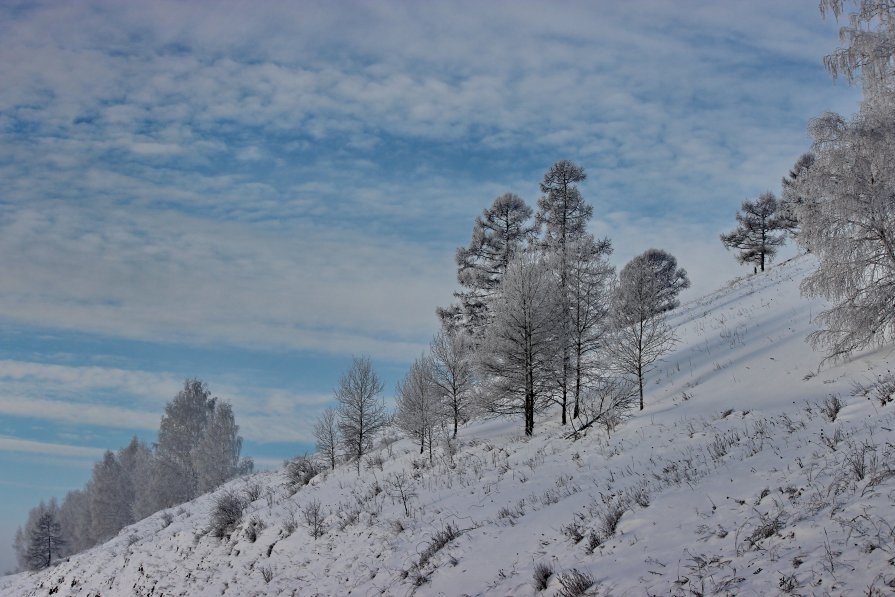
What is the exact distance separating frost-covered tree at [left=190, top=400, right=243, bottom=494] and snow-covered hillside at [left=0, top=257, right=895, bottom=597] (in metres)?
24.3

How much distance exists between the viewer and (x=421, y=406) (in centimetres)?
2555

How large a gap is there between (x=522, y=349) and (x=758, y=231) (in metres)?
37.3

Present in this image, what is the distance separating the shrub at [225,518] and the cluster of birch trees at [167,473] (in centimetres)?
2793

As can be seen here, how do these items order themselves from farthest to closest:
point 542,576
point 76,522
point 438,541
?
point 76,522 < point 438,541 < point 542,576

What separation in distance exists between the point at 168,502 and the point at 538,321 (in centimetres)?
4028

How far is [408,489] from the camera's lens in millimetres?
15055

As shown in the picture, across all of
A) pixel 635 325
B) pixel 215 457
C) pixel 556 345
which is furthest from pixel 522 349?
pixel 215 457

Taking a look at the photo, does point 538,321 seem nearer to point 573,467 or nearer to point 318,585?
point 573,467

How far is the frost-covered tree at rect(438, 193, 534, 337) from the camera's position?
32531 millimetres

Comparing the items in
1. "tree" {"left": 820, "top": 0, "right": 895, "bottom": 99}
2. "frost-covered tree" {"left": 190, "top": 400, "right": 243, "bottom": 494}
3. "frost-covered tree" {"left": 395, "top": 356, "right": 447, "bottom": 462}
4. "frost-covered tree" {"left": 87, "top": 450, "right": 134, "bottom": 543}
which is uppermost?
"tree" {"left": 820, "top": 0, "right": 895, "bottom": 99}

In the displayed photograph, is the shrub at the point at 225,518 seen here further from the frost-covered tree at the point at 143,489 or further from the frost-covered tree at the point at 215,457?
the frost-covered tree at the point at 143,489

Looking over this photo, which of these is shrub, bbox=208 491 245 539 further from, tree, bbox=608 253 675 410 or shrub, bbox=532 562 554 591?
tree, bbox=608 253 675 410

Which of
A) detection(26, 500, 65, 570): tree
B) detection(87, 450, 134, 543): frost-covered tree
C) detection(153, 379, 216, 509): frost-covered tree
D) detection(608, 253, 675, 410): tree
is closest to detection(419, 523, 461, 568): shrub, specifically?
detection(608, 253, 675, 410): tree

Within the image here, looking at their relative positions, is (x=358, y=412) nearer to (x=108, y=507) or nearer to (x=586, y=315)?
(x=586, y=315)
